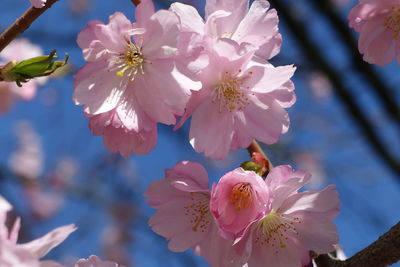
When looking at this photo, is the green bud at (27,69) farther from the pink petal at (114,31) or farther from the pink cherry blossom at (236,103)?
the pink cherry blossom at (236,103)

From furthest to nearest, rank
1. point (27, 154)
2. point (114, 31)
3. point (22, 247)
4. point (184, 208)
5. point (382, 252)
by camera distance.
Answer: point (27, 154)
point (184, 208)
point (114, 31)
point (382, 252)
point (22, 247)

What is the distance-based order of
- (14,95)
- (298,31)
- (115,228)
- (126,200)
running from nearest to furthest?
(14,95) < (298,31) < (126,200) < (115,228)

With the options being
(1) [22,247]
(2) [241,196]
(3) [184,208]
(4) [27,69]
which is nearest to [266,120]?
(2) [241,196]

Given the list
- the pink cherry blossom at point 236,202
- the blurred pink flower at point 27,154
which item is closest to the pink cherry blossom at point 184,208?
the pink cherry blossom at point 236,202

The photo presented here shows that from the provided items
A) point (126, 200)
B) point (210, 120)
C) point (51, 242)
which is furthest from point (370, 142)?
point (51, 242)

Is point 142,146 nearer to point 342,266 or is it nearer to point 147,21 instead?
point 147,21

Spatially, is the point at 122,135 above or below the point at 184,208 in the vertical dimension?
above

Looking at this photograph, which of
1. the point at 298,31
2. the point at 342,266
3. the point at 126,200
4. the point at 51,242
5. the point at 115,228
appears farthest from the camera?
the point at 115,228

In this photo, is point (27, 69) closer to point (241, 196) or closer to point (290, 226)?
point (241, 196)
